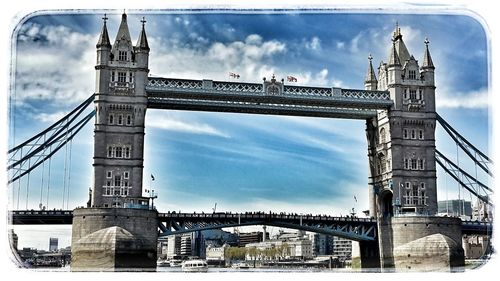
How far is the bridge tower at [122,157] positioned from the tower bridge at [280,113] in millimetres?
47

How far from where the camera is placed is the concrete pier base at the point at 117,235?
2842 centimetres

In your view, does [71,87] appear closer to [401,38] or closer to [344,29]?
[344,29]

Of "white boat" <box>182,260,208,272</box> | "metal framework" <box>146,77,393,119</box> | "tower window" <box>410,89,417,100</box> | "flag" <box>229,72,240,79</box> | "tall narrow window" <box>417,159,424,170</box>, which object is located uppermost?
"tower window" <box>410,89,417,100</box>

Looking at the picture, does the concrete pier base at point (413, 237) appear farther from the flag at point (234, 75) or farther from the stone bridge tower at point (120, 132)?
the flag at point (234, 75)

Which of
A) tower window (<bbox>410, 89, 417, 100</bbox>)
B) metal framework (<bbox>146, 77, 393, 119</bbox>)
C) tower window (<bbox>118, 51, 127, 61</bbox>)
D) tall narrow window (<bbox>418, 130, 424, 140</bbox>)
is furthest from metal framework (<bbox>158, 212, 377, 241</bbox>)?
tower window (<bbox>118, 51, 127, 61</bbox>)

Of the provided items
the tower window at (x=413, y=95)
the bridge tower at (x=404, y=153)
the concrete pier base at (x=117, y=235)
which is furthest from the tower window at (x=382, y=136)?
the concrete pier base at (x=117, y=235)

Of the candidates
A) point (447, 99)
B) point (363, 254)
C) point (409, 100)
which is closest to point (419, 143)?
point (409, 100)

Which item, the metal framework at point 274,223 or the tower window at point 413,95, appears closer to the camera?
the metal framework at point 274,223

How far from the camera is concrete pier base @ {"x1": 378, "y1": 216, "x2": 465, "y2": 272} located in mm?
31875

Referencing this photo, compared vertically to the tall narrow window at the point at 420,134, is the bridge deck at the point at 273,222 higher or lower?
lower

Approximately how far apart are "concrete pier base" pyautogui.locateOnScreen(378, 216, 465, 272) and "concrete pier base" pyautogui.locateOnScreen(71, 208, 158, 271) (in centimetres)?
1046

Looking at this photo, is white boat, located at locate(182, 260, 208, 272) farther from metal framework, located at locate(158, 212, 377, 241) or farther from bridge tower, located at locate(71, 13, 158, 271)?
metal framework, located at locate(158, 212, 377, 241)

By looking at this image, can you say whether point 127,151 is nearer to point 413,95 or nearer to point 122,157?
point 122,157

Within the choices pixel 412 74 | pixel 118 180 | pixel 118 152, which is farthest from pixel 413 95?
pixel 118 180
